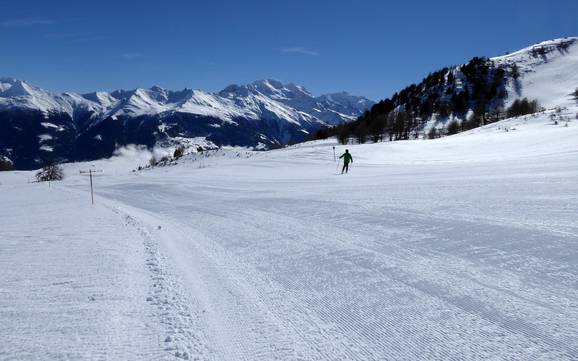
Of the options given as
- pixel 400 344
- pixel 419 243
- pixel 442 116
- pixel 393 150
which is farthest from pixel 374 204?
pixel 442 116

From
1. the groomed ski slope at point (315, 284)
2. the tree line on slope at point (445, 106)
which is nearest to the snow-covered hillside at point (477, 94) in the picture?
the tree line on slope at point (445, 106)

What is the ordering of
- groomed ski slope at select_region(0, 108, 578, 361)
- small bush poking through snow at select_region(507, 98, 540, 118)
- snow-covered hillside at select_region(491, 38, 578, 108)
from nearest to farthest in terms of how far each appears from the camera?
groomed ski slope at select_region(0, 108, 578, 361), small bush poking through snow at select_region(507, 98, 540, 118), snow-covered hillside at select_region(491, 38, 578, 108)

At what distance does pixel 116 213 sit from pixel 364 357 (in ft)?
41.7

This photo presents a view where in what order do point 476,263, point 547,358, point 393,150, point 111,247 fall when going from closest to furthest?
1. point 547,358
2. point 476,263
3. point 111,247
4. point 393,150

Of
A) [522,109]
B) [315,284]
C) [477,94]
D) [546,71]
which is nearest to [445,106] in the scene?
[477,94]

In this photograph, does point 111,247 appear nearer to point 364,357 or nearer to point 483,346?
point 364,357

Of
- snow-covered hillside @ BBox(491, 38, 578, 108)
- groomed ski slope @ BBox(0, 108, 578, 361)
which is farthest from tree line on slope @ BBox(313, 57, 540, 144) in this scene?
groomed ski slope @ BBox(0, 108, 578, 361)

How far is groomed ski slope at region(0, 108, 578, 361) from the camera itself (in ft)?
13.7

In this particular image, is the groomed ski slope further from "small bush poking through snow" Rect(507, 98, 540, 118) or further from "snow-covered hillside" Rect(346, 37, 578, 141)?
"small bush poking through snow" Rect(507, 98, 540, 118)

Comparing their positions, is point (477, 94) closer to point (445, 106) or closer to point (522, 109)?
point (445, 106)

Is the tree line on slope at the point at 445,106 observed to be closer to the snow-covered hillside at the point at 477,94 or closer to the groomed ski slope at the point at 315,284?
the snow-covered hillside at the point at 477,94

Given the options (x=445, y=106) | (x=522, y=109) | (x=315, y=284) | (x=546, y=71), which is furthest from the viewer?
(x=546, y=71)

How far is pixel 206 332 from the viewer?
15.1ft

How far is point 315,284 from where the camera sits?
19.5ft
